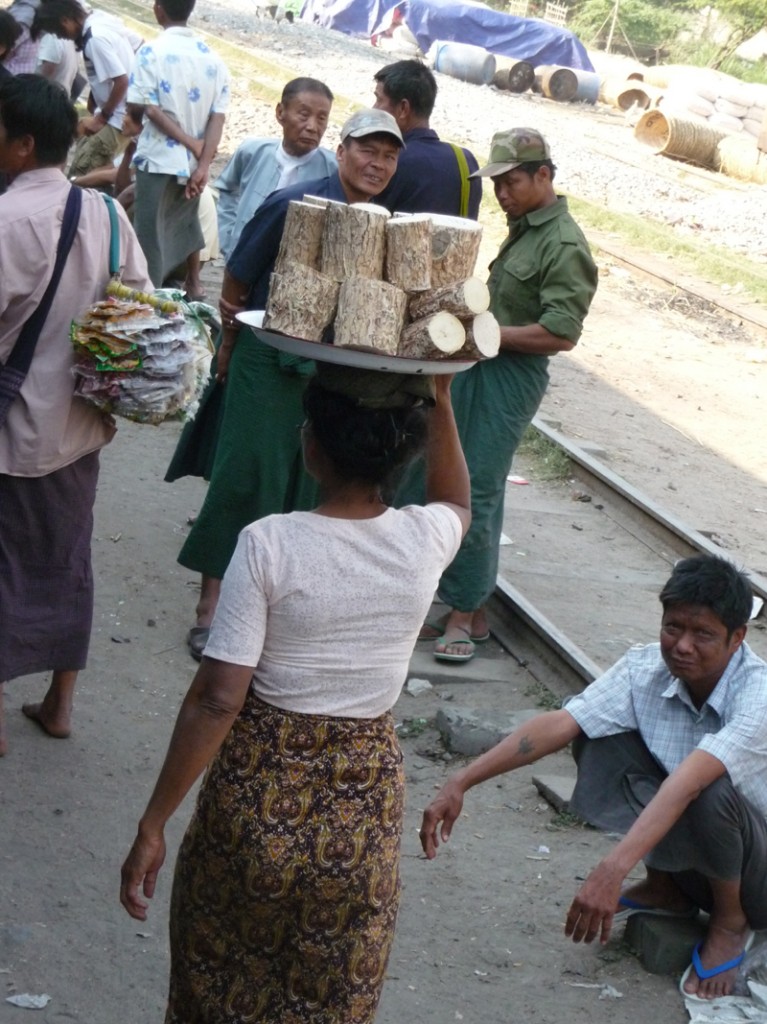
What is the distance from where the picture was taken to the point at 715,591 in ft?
12.4

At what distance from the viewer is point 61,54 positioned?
33.7ft

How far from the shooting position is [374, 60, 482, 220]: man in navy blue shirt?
18.7 feet

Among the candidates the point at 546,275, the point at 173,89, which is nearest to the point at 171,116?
the point at 173,89

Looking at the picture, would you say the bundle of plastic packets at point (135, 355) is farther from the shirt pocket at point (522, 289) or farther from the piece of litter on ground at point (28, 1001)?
the shirt pocket at point (522, 289)

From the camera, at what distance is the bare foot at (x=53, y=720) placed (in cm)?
491

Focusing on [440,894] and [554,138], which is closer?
[440,894]

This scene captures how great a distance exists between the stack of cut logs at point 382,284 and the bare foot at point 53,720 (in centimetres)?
230

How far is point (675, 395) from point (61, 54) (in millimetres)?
5634

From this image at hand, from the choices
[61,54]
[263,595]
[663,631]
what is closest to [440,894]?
[663,631]

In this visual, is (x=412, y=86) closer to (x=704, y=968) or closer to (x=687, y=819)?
(x=687, y=819)

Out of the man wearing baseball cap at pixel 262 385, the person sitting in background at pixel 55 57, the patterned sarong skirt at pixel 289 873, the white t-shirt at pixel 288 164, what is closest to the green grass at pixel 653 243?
the person sitting in background at pixel 55 57

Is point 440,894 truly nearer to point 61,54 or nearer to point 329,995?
point 329,995

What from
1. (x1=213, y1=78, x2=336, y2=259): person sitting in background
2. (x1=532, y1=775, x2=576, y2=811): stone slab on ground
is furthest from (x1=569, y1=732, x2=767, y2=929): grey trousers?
(x1=213, y1=78, x2=336, y2=259): person sitting in background

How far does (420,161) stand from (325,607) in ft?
11.5
